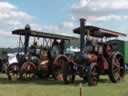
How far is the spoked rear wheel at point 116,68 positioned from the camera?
20.4 meters

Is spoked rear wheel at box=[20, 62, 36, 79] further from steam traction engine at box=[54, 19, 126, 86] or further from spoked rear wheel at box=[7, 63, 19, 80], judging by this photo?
steam traction engine at box=[54, 19, 126, 86]

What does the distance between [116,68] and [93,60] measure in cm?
185

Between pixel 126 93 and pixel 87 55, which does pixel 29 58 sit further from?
pixel 126 93

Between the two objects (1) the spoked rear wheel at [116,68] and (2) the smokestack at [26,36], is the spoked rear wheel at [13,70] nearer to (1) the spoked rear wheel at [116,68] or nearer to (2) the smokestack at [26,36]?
(2) the smokestack at [26,36]

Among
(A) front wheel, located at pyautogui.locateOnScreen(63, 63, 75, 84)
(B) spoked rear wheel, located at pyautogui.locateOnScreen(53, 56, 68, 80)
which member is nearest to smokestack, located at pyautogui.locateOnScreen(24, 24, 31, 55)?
(B) spoked rear wheel, located at pyautogui.locateOnScreen(53, 56, 68, 80)

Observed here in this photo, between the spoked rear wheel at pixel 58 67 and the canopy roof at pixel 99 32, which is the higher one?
the canopy roof at pixel 99 32

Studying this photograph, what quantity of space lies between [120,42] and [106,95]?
903 inches

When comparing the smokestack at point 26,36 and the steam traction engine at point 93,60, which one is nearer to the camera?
the steam traction engine at point 93,60

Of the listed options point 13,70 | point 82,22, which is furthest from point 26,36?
point 82,22

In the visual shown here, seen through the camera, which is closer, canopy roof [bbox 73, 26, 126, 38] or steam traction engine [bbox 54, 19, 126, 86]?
steam traction engine [bbox 54, 19, 126, 86]

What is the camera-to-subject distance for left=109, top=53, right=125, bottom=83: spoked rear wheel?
66.9 ft

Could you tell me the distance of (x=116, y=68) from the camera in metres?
20.9

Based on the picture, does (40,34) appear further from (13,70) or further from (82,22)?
(82,22)

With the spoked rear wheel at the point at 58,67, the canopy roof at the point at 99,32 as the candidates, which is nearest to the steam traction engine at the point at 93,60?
the canopy roof at the point at 99,32
